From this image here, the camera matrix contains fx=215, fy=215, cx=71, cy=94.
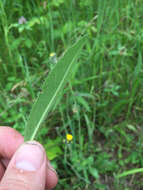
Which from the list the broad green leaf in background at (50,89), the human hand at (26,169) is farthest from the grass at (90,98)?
the broad green leaf in background at (50,89)

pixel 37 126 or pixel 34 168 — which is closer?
pixel 37 126

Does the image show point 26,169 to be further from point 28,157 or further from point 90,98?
Answer: point 90,98

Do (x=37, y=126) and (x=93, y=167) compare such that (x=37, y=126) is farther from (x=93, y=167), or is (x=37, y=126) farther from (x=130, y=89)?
(x=130, y=89)

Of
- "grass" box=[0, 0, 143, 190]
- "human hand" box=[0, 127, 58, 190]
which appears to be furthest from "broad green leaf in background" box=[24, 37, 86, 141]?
"grass" box=[0, 0, 143, 190]

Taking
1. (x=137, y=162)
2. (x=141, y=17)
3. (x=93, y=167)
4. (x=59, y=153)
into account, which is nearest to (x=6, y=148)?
(x=59, y=153)

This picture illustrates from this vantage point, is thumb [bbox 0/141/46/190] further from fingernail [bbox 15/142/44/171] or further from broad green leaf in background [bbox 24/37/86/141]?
broad green leaf in background [bbox 24/37/86/141]

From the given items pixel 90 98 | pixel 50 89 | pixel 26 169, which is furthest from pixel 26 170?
pixel 90 98

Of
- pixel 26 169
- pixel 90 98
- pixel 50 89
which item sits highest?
pixel 50 89
